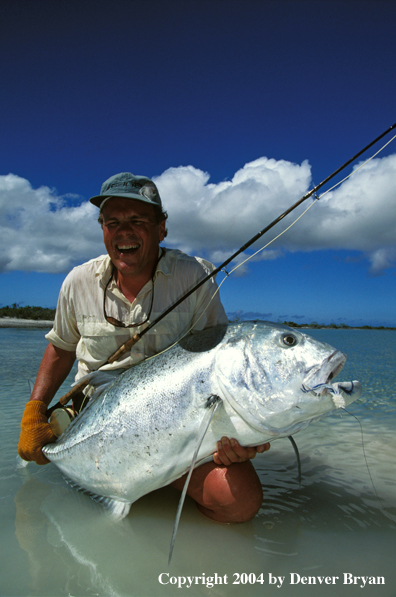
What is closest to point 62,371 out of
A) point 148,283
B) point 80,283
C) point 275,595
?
point 80,283

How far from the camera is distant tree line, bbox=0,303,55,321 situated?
30812mm

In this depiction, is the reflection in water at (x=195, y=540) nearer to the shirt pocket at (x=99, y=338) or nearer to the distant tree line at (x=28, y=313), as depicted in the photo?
→ the shirt pocket at (x=99, y=338)

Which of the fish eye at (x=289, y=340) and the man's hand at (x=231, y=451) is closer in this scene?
the fish eye at (x=289, y=340)

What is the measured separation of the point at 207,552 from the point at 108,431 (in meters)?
0.81

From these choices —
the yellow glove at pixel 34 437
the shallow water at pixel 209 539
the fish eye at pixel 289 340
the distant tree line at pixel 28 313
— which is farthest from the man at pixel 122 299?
the distant tree line at pixel 28 313

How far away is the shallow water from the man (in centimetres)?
50

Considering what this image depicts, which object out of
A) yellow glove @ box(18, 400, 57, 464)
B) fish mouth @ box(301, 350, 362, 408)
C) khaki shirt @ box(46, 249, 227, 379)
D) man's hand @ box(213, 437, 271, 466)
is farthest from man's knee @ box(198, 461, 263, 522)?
yellow glove @ box(18, 400, 57, 464)

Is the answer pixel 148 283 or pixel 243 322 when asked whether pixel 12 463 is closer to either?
pixel 148 283

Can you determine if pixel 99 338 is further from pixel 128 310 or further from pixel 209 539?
pixel 209 539

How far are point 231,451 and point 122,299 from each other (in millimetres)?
1400

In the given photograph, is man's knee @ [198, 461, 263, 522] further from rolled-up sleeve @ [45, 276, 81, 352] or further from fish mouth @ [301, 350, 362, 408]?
rolled-up sleeve @ [45, 276, 81, 352]

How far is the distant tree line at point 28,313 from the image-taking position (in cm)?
3081

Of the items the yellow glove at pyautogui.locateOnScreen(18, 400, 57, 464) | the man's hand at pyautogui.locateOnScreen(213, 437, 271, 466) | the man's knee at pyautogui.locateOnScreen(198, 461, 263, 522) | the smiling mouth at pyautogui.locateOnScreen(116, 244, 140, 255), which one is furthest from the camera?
the smiling mouth at pyautogui.locateOnScreen(116, 244, 140, 255)

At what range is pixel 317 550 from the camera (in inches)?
71.4
